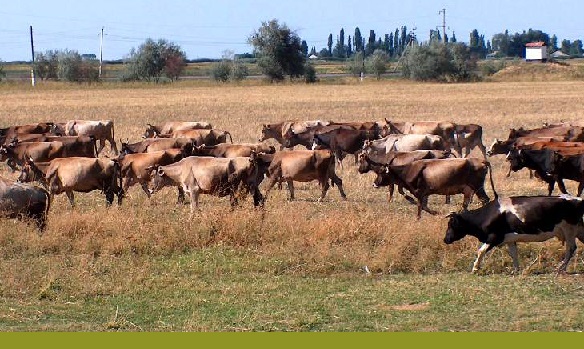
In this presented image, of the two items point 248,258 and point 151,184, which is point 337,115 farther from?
point 248,258

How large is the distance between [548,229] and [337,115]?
1197 inches

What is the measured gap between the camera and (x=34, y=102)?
55969 millimetres

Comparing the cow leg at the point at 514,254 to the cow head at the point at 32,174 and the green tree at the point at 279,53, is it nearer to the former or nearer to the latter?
the cow head at the point at 32,174

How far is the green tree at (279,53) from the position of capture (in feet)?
308

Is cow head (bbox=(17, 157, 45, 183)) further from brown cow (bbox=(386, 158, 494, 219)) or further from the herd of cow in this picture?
brown cow (bbox=(386, 158, 494, 219))

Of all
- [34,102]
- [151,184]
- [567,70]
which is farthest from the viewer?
[567,70]

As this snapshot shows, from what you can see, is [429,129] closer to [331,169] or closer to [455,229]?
[331,169]

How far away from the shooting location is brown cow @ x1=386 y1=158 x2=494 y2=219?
16812 millimetres

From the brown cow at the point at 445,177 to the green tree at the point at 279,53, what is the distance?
252 feet

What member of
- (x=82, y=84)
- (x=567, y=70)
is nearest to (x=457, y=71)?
(x=567, y=70)

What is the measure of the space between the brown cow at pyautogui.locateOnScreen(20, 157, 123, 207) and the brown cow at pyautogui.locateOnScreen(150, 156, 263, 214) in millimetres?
1240

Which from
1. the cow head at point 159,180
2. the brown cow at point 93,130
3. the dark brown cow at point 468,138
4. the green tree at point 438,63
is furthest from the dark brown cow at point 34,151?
the green tree at point 438,63

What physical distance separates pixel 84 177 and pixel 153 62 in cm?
8397

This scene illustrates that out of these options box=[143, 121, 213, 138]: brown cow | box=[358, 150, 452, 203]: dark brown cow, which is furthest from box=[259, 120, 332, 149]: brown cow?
box=[358, 150, 452, 203]: dark brown cow
